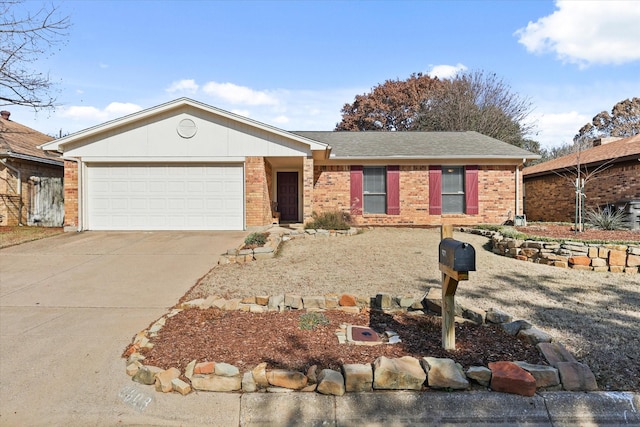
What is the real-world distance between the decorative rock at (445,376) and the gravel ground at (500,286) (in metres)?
1.05

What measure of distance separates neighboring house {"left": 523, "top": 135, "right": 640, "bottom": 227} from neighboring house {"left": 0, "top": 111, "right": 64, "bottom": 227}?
18.9 meters

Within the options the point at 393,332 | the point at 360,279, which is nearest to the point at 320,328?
the point at 393,332

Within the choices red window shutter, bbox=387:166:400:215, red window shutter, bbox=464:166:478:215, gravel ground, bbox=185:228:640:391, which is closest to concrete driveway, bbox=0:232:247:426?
gravel ground, bbox=185:228:640:391

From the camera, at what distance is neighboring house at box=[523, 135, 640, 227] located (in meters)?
11.8

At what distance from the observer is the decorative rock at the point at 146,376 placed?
2744 millimetres

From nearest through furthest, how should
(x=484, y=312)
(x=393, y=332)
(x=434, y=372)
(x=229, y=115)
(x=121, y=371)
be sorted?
(x=434, y=372) < (x=121, y=371) < (x=393, y=332) < (x=484, y=312) < (x=229, y=115)

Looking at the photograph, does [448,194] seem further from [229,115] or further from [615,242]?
[229,115]

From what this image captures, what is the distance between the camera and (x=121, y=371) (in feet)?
9.73

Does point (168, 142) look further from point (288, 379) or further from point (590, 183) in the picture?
point (590, 183)

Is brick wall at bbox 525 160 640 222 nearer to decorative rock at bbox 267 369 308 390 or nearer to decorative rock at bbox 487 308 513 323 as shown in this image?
decorative rock at bbox 487 308 513 323

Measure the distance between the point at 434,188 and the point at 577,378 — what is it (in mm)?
10953

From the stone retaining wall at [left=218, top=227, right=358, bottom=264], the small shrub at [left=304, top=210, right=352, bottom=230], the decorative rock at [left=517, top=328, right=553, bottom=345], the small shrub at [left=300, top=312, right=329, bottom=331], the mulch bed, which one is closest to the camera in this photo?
the mulch bed

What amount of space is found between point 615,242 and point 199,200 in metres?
10.5

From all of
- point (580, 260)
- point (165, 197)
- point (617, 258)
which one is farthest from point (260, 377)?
point (165, 197)
